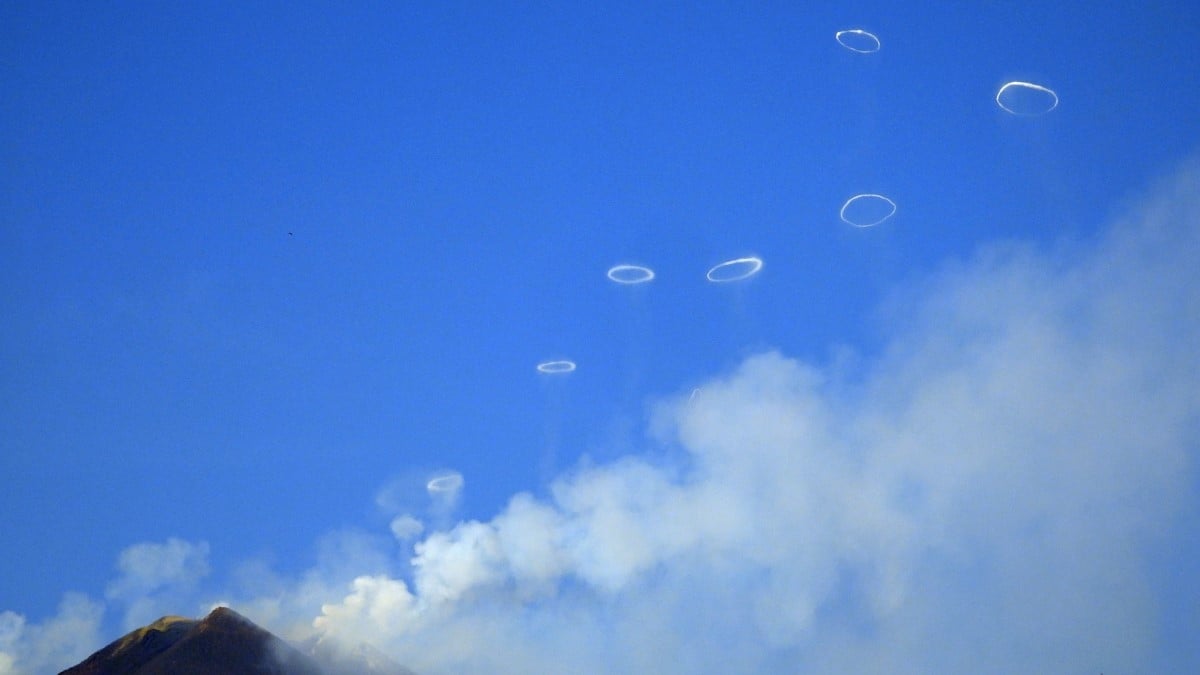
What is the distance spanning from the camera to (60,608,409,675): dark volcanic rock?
151 m

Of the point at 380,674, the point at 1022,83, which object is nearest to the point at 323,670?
the point at 380,674

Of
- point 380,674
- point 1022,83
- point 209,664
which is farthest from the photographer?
point 380,674

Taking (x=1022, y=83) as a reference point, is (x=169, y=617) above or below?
below

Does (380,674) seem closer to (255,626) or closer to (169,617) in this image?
(255,626)

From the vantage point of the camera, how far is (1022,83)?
91.0 m

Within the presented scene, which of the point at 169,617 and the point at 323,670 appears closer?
the point at 323,670

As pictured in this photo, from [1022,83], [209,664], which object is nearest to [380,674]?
[209,664]

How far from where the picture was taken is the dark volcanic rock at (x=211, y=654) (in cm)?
15062

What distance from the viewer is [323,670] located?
6112 inches

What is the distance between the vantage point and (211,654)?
6029 inches

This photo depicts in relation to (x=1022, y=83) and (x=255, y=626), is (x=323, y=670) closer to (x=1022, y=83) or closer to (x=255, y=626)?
(x=255, y=626)

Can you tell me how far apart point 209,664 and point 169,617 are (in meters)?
23.2

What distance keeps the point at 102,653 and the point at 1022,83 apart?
142 meters

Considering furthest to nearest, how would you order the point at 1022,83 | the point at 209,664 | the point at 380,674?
1. the point at 380,674
2. the point at 209,664
3. the point at 1022,83
